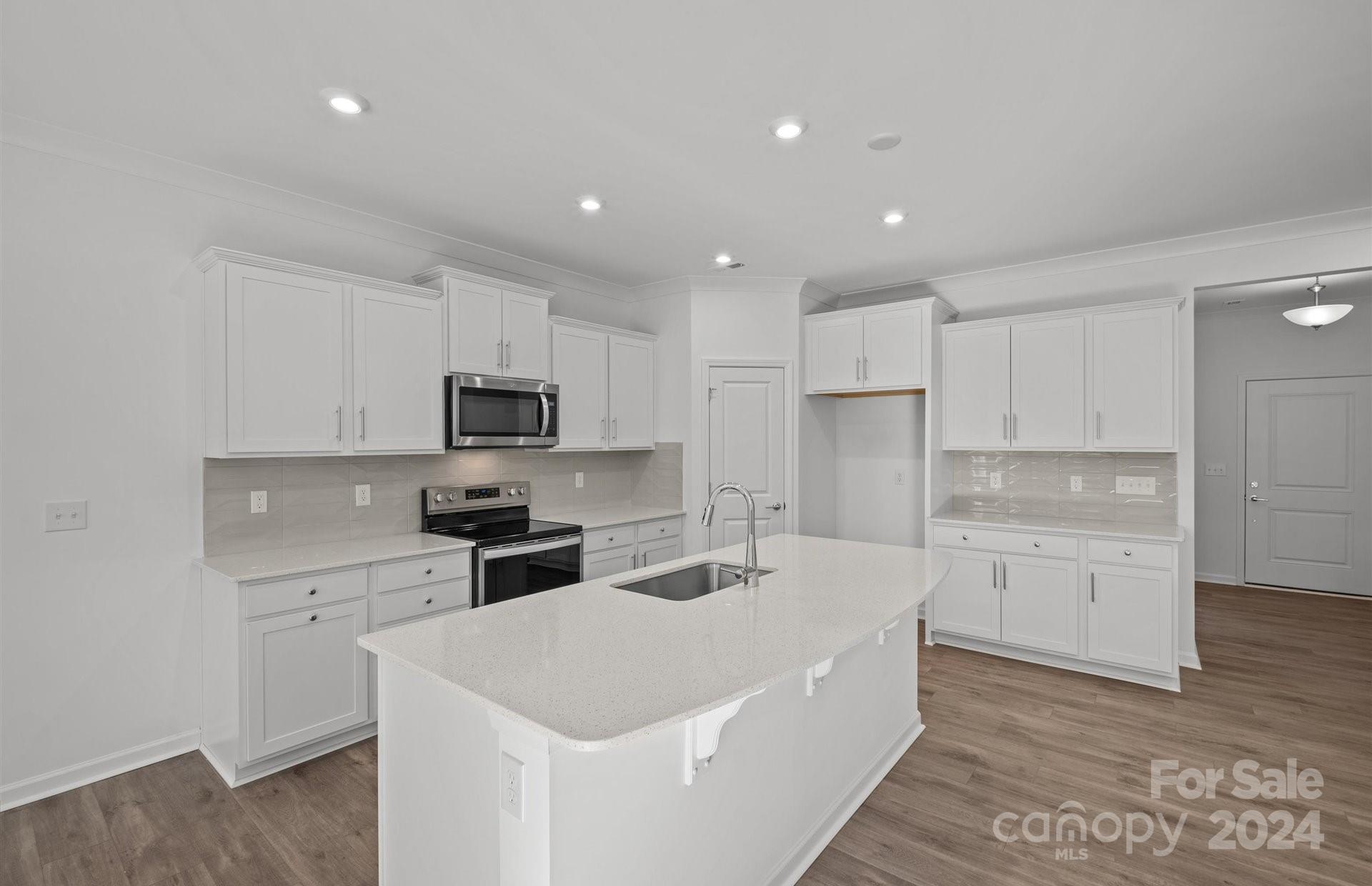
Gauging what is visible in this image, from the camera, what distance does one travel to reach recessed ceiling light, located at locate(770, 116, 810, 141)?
245 centimetres

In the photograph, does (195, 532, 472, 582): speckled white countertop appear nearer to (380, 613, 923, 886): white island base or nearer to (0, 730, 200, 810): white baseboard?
(0, 730, 200, 810): white baseboard

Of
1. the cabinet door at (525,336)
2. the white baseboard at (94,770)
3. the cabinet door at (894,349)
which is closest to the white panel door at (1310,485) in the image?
the cabinet door at (894,349)

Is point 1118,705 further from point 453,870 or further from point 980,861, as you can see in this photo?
point 453,870

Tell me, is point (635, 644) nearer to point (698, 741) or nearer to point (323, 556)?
point (698, 741)

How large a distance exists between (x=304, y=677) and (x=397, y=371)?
1.48 meters

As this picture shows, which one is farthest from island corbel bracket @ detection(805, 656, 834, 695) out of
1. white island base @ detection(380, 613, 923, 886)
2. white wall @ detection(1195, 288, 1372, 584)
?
white wall @ detection(1195, 288, 1372, 584)

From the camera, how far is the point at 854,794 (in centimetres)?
251

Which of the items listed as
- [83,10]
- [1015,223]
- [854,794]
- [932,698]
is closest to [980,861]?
[854,794]

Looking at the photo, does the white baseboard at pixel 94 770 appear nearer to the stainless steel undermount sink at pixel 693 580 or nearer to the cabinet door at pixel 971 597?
the stainless steel undermount sink at pixel 693 580

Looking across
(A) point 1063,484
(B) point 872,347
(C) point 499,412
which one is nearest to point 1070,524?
(A) point 1063,484

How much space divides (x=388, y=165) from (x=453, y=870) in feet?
8.79

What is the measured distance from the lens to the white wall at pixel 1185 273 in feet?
11.8

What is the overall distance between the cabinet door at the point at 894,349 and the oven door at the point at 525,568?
240 centimetres

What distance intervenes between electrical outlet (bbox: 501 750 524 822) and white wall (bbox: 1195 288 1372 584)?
7.00 meters
